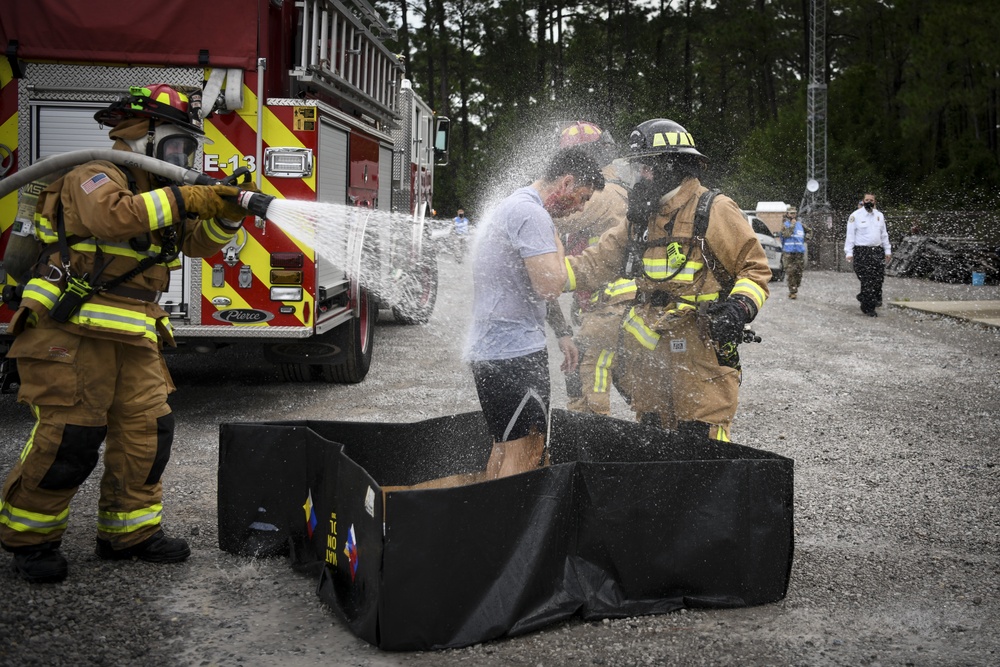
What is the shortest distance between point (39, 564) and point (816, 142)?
3103 cm

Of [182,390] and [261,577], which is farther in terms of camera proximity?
[182,390]

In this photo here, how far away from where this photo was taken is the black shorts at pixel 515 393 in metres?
4.06

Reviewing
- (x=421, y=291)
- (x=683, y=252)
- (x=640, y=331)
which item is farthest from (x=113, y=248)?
(x=421, y=291)

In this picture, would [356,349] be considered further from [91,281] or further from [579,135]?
[91,281]

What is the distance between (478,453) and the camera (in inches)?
194

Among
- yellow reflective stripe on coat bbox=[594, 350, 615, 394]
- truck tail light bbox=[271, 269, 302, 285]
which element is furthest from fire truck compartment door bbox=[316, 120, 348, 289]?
yellow reflective stripe on coat bbox=[594, 350, 615, 394]

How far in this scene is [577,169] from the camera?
161 inches

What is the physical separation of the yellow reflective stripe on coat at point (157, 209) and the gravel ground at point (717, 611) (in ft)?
4.56

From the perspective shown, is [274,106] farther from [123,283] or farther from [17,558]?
[17,558]

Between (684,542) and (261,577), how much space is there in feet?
5.47

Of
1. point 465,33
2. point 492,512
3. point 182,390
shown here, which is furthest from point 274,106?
point 465,33

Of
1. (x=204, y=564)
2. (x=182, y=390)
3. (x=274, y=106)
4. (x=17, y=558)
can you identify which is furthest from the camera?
(x=182, y=390)

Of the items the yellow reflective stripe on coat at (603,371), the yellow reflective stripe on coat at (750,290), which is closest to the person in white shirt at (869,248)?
the yellow reflective stripe on coat at (603,371)

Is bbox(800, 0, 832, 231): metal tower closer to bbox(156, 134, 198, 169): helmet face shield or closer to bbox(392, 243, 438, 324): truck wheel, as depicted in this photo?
bbox(392, 243, 438, 324): truck wheel
